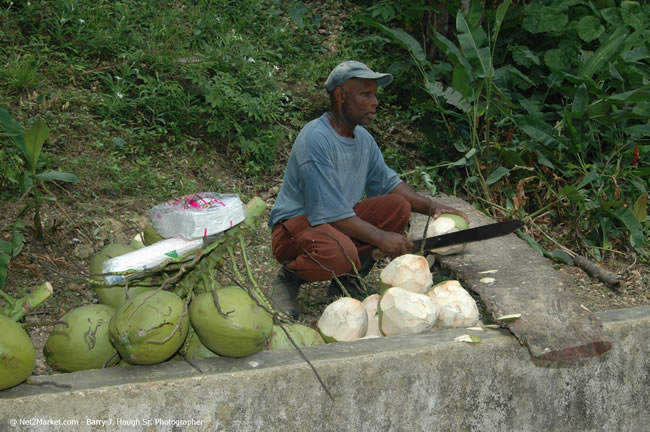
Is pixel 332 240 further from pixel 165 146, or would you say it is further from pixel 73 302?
pixel 165 146

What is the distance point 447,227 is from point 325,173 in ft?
2.04

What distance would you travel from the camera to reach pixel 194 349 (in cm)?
199

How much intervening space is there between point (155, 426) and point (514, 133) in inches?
146

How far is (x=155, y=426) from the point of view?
1785 mm

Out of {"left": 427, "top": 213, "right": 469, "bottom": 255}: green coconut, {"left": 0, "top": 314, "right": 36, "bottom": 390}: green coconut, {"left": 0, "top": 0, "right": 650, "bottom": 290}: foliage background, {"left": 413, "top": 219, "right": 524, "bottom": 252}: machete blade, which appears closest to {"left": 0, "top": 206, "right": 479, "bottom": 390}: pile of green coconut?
{"left": 0, "top": 314, "right": 36, "bottom": 390}: green coconut

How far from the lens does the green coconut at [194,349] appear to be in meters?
1.98

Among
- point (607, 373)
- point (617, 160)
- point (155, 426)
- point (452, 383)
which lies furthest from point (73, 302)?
point (617, 160)

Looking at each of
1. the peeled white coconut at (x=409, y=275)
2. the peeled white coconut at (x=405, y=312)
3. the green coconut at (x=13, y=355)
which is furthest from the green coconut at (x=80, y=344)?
the peeled white coconut at (x=409, y=275)

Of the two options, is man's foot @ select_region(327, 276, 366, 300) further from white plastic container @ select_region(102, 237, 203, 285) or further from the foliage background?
white plastic container @ select_region(102, 237, 203, 285)

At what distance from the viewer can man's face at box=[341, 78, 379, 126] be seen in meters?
2.94

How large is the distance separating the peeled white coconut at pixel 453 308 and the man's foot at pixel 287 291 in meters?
0.82

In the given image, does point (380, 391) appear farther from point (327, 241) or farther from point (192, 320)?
point (327, 241)

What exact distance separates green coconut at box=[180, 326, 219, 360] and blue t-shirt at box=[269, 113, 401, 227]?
98cm

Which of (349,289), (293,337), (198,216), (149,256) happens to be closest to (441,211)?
(349,289)
